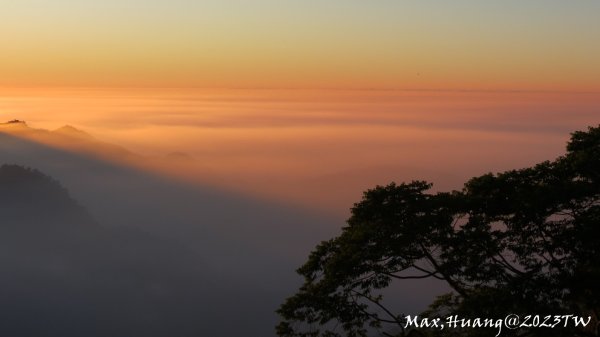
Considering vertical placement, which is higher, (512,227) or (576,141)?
(576,141)

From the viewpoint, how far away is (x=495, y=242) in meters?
18.7

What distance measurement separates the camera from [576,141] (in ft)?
69.3

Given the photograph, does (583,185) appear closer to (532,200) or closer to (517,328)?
(532,200)

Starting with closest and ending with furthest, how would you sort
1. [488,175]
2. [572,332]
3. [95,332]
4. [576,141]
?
[572,332], [488,175], [576,141], [95,332]

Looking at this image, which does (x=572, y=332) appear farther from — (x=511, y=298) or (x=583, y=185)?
(x=583, y=185)

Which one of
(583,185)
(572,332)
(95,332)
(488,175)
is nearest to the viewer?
(572,332)

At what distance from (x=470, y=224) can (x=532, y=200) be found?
2.02 metres

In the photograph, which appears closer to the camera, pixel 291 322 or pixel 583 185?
pixel 583 185

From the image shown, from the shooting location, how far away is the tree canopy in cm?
1714

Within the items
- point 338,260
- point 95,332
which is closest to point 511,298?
point 338,260

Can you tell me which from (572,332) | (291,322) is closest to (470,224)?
(572,332)

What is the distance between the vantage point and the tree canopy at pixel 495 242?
17.1 metres

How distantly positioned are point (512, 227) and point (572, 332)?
144 inches

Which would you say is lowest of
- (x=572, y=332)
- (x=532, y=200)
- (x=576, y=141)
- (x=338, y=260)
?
(x=572, y=332)
